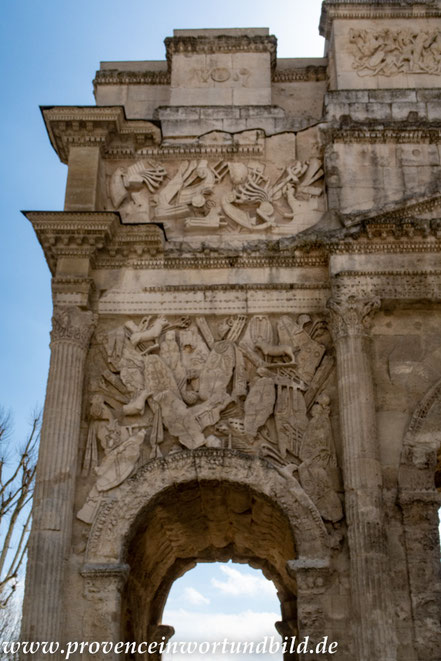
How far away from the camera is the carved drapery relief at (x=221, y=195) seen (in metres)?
12.5

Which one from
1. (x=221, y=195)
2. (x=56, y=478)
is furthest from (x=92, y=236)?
(x=56, y=478)

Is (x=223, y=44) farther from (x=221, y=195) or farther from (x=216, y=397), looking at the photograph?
(x=216, y=397)

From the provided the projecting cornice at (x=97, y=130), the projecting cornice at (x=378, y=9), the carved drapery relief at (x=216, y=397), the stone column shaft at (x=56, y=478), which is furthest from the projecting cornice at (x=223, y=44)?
the stone column shaft at (x=56, y=478)

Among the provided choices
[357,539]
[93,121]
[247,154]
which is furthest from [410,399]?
[93,121]

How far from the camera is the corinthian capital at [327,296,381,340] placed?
11.2 metres

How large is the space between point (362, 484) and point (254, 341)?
2.53m

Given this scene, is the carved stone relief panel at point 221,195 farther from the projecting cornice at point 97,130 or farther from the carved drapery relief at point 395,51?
the carved drapery relief at point 395,51

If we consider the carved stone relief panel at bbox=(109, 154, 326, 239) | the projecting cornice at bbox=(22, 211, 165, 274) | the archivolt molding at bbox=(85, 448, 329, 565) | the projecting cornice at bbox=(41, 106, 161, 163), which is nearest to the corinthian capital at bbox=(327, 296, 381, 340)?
the carved stone relief panel at bbox=(109, 154, 326, 239)

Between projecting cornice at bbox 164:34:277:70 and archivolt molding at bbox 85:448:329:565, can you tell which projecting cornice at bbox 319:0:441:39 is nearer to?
projecting cornice at bbox 164:34:277:70

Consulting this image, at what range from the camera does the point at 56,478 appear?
10492mm

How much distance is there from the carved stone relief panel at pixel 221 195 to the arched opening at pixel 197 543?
152 inches

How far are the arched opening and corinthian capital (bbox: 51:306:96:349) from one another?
7.95ft

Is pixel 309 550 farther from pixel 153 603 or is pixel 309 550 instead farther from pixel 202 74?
pixel 202 74

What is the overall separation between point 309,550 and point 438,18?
918cm
